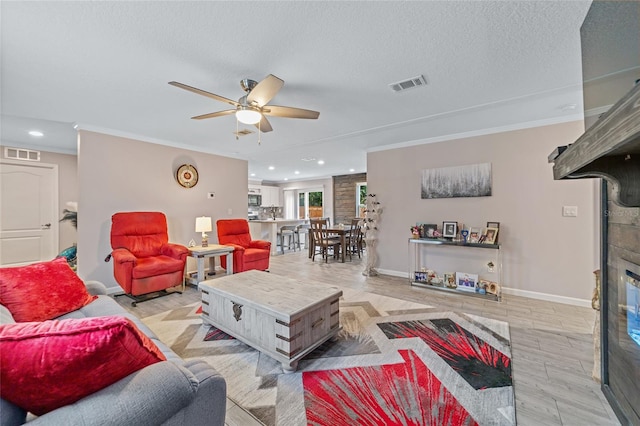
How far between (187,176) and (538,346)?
17.0ft

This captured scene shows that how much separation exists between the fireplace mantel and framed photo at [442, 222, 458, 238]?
2464 millimetres

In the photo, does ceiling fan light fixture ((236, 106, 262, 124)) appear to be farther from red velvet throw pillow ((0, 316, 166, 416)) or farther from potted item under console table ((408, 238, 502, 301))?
potted item under console table ((408, 238, 502, 301))

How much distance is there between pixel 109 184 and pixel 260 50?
130 inches

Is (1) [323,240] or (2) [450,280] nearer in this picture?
(2) [450,280]

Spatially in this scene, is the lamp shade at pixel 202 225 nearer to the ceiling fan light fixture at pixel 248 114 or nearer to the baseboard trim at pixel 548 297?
the ceiling fan light fixture at pixel 248 114

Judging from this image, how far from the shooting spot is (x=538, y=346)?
228 cm

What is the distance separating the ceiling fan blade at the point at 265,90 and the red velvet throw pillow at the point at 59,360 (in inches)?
68.5

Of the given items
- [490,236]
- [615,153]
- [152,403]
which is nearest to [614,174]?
[615,153]

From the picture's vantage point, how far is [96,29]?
1.75m

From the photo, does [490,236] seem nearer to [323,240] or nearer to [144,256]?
[323,240]

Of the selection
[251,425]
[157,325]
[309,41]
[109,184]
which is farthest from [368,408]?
[109,184]

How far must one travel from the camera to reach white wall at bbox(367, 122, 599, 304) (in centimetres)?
323

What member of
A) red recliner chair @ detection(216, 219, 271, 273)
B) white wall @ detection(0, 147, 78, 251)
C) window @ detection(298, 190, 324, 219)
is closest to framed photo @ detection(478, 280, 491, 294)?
red recliner chair @ detection(216, 219, 271, 273)

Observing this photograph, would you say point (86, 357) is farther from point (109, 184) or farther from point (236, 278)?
point (109, 184)
